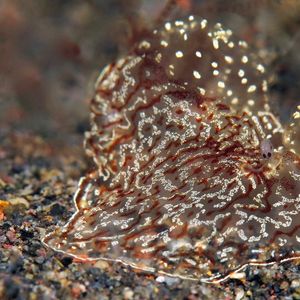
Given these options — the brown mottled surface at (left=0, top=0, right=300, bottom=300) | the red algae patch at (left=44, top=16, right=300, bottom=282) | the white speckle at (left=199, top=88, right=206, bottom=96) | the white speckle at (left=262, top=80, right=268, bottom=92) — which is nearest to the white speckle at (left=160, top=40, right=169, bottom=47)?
the red algae patch at (left=44, top=16, right=300, bottom=282)

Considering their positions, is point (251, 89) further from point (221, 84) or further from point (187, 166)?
point (187, 166)

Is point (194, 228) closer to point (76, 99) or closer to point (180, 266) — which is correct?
point (180, 266)

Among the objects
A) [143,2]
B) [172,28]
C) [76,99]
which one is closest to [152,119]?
[172,28]

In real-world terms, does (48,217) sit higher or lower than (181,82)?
lower

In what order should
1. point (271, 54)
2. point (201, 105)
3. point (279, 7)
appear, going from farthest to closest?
1. point (271, 54)
2. point (279, 7)
3. point (201, 105)

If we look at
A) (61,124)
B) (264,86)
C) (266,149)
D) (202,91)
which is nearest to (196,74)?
(202,91)

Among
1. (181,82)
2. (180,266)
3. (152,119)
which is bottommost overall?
(180,266)
